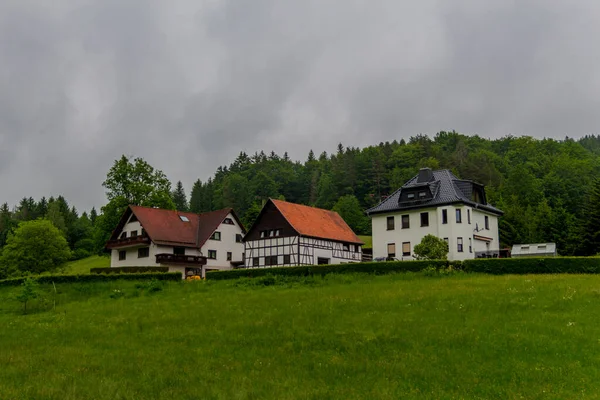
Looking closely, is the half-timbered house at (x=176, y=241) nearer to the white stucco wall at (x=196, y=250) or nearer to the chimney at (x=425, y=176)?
the white stucco wall at (x=196, y=250)

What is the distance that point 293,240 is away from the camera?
6322 centimetres

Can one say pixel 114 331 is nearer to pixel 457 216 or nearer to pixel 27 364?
pixel 27 364

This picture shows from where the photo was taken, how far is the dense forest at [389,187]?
74.8 metres

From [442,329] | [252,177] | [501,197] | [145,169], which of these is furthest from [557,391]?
[252,177]

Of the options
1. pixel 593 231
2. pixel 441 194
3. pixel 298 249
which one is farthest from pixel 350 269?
pixel 593 231

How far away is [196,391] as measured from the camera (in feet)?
48.2

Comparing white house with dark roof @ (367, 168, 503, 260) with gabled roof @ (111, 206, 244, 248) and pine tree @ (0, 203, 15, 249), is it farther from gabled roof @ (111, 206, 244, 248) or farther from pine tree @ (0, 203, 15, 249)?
pine tree @ (0, 203, 15, 249)

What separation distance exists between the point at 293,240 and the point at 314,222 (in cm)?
531

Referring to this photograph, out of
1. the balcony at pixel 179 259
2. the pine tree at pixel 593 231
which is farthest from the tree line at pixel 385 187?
the balcony at pixel 179 259

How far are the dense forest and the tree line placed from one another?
17cm

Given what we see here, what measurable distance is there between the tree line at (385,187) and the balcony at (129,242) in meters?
4.88

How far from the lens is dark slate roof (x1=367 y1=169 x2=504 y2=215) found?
5728 cm

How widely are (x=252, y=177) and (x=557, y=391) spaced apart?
14034cm

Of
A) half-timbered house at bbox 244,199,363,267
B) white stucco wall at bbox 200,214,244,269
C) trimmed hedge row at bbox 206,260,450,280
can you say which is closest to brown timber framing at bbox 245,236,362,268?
half-timbered house at bbox 244,199,363,267
